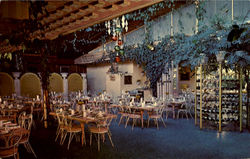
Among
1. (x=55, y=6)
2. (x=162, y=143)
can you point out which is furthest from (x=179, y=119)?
(x=55, y=6)

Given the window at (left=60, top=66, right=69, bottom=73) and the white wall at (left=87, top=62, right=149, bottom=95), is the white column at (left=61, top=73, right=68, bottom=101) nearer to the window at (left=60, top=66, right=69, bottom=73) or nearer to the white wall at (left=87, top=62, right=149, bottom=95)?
the window at (left=60, top=66, right=69, bottom=73)

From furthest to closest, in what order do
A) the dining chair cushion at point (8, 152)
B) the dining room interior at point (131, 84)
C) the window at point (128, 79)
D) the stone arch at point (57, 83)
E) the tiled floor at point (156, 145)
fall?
the stone arch at point (57, 83), the window at point (128, 79), the tiled floor at point (156, 145), the dining chair cushion at point (8, 152), the dining room interior at point (131, 84)

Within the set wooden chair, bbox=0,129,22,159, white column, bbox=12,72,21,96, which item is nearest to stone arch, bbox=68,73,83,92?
white column, bbox=12,72,21,96

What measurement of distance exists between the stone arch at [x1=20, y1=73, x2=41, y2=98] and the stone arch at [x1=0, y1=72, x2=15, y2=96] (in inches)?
23.3

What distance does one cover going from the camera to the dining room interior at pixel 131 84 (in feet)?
11.3

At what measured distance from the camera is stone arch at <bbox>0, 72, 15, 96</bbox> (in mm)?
11688

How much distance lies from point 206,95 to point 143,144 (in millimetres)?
3178

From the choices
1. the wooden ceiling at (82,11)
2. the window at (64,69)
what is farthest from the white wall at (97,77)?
the wooden ceiling at (82,11)

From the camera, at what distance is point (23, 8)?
250cm

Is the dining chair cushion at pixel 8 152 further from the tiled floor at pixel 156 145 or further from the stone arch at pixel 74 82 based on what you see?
the stone arch at pixel 74 82

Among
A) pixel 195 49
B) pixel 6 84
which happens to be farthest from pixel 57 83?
pixel 195 49

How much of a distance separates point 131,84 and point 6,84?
310 inches

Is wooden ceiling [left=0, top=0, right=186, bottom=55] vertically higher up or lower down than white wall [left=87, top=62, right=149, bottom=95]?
higher up

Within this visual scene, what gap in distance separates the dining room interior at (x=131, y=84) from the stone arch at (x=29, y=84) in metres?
0.06
